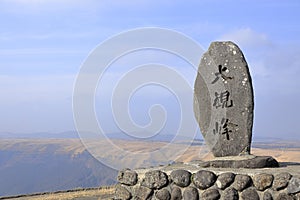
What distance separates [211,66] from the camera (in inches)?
331

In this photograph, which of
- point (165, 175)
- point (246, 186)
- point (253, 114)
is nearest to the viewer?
point (246, 186)

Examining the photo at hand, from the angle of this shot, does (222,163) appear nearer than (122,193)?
Yes

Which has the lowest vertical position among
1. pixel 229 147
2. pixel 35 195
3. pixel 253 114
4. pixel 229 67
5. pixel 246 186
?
pixel 35 195

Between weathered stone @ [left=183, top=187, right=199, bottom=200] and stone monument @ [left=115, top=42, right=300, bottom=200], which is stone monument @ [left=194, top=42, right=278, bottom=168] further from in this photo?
weathered stone @ [left=183, top=187, right=199, bottom=200]

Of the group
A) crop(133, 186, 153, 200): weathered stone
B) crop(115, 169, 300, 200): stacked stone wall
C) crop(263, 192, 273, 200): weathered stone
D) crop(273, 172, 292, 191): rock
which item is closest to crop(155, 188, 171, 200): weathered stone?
crop(115, 169, 300, 200): stacked stone wall

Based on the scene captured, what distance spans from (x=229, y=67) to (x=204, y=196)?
224 centimetres

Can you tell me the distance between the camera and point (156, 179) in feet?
24.7

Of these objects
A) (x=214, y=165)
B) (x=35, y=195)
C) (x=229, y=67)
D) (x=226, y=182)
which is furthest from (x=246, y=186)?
(x=35, y=195)

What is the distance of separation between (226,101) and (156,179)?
1.76 m

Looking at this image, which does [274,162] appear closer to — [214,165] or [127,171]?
[214,165]

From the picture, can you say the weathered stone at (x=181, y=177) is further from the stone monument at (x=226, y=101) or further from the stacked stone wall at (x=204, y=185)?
the stone monument at (x=226, y=101)

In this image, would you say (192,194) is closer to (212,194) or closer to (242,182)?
(212,194)

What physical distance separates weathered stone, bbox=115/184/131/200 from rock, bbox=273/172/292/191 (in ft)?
7.50

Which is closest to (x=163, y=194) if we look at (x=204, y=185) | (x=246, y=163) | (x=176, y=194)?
(x=176, y=194)
